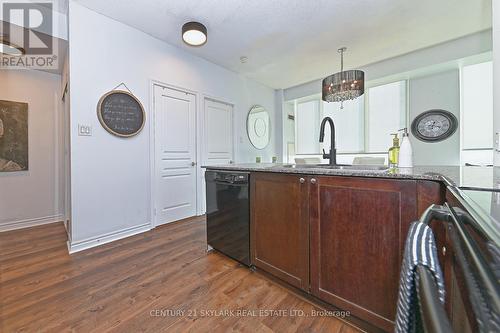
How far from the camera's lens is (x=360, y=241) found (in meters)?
1.09

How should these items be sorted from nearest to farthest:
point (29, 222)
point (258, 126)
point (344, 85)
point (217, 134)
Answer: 1. point (344, 85)
2. point (29, 222)
3. point (217, 134)
4. point (258, 126)

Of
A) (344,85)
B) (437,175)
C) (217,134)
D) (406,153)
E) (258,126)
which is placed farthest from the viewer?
(258,126)

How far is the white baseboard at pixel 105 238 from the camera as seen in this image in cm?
211

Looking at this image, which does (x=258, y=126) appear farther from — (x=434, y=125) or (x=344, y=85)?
(x=434, y=125)

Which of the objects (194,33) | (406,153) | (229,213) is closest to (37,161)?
(194,33)

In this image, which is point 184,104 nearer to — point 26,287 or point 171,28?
point 171,28

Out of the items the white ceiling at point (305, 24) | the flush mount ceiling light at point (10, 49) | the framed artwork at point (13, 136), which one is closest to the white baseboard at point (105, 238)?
the framed artwork at point (13, 136)

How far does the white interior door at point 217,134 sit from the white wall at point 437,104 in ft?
10.5

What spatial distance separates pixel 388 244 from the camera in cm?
102

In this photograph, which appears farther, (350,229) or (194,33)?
→ (194,33)

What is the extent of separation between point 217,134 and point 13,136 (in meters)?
2.70

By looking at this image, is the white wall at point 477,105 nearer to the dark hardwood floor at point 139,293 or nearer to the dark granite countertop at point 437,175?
the dark granite countertop at point 437,175

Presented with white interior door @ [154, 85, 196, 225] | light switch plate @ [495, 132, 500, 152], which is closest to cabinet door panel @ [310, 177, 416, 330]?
light switch plate @ [495, 132, 500, 152]

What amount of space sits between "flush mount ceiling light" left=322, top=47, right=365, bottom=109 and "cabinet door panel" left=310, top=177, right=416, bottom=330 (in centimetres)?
206
